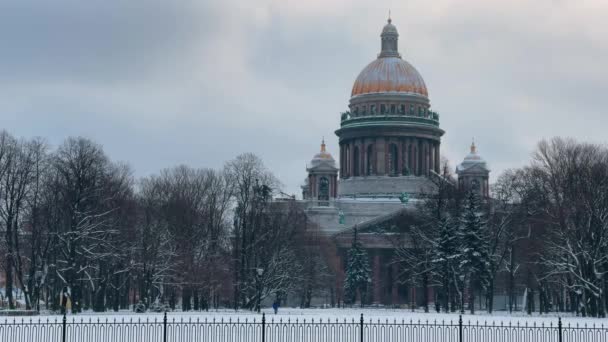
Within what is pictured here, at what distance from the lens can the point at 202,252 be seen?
82938 millimetres

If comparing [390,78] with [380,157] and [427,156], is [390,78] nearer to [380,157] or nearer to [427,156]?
[380,157]

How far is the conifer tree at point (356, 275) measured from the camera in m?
111

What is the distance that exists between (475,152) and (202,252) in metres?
58.5

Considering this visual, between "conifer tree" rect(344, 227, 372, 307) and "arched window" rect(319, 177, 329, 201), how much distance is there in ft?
68.1

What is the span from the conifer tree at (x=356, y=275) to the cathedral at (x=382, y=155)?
16.6 m

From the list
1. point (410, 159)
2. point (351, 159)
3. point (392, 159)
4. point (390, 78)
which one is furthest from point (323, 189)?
point (390, 78)

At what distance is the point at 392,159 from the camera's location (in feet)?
466

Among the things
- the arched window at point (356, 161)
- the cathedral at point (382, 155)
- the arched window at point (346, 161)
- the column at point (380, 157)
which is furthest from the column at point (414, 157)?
the arched window at point (346, 161)

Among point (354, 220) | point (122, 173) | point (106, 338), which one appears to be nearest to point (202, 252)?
point (122, 173)

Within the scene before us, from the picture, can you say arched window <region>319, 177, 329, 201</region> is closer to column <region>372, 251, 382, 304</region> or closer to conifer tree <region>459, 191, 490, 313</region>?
column <region>372, 251, 382, 304</region>

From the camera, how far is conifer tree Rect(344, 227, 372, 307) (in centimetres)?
11131

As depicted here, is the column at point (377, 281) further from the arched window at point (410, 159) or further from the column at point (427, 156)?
the column at point (427, 156)

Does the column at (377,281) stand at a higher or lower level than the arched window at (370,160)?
lower

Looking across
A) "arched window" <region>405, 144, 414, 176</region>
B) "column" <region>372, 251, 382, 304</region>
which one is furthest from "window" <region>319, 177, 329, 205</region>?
"arched window" <region>405, 144, 414, 176</region>
